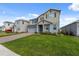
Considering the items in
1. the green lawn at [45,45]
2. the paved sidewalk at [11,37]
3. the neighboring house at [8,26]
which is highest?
the neighboring house at [8,26]

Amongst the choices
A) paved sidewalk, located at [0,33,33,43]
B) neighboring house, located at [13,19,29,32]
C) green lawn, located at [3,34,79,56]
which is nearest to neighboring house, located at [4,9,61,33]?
neighboring house, located at [13,19,29,32]

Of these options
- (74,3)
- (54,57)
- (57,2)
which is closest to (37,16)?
(57,2)

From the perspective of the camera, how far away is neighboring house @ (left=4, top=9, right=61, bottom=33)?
8.89 meters

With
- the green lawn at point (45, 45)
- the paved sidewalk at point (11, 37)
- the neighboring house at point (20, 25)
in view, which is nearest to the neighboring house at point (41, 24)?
the neighboring house at point (20, 25)

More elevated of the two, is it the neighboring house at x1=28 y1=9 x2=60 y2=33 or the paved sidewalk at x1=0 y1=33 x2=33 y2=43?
the neighboring house at x1=28 y1=9 x2=60 y2=33

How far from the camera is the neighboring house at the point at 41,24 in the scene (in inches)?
350

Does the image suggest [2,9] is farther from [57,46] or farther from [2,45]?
[57,46]

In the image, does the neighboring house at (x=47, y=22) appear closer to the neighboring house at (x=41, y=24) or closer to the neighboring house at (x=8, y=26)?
the neighboring house at (x=41, y=24)

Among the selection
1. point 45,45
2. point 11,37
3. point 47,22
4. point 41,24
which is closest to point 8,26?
point 11,37

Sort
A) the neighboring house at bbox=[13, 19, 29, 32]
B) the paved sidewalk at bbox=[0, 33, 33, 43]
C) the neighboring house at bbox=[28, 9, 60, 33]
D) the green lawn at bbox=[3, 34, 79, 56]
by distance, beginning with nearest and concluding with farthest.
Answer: the green lawn at bbox=[3, 34, 79, 56]
the neighboring house at bbox=[28, 9, 60, 33]
the neighboring house at bbox=[13, 19, 29, 32]
the paved sidewalk at bbox=[0, 33, 33, 43]

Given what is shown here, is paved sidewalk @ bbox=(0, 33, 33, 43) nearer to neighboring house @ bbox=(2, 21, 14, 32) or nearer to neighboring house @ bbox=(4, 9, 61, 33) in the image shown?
neighboring house @ bbox=(4, 9, 61, 33)

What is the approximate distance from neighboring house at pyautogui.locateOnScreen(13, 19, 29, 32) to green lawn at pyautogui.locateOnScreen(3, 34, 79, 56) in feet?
1.45

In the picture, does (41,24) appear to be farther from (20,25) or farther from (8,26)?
(8,26)

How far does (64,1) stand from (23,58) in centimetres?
295
